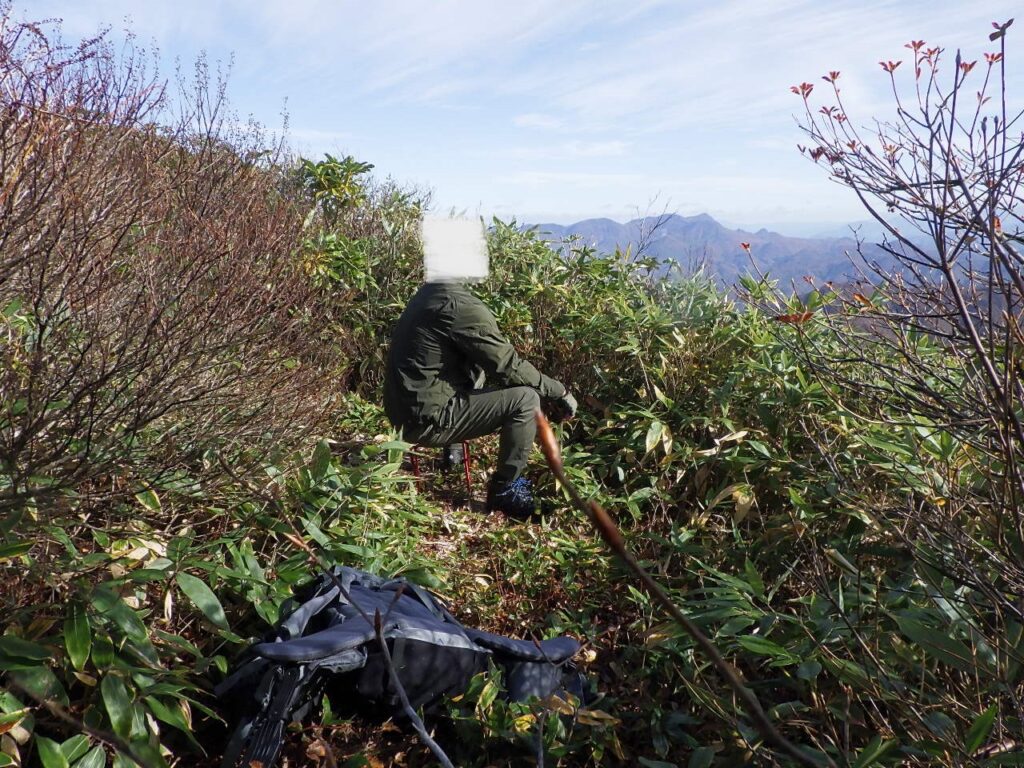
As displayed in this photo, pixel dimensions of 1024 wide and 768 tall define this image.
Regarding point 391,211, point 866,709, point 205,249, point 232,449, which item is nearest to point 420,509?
point 232,449

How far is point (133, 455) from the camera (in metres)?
2.65

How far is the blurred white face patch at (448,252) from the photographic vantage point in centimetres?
391

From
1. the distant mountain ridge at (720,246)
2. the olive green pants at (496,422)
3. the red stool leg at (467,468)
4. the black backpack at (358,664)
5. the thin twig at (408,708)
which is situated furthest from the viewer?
the distant mountain ridge at (720,246)

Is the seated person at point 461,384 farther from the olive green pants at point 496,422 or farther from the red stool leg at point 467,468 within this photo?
the red stool leg at point 467,468

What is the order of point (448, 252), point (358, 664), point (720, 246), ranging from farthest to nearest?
point (720, 246) < point (448, 252) < point (358, 664)

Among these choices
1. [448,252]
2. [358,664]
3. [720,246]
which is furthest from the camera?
[720,246]

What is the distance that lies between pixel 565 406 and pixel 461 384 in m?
0.65

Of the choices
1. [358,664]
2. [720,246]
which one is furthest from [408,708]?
[720,246]

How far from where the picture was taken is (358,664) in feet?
7.22

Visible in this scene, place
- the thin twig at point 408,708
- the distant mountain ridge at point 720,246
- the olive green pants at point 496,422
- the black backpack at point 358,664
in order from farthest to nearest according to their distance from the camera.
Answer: the distant mountain ridge at point 720,246 < the olive green pants at point 496,422 < the black backpack at point 358,664 < the thin twig at point 408,708

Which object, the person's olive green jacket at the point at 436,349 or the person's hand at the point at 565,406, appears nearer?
the person's olive green jacket at the point at 436,349

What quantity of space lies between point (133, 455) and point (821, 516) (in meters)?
2.79

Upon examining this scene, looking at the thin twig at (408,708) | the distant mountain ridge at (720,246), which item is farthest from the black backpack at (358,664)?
the distant mountain ridge at (720,246)

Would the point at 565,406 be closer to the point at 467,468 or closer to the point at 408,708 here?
the point at 467,468
